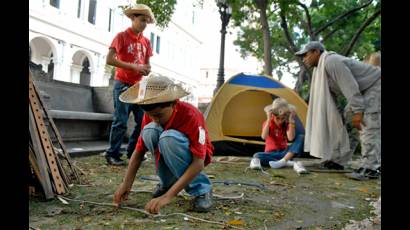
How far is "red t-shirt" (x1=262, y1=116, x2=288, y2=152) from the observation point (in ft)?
15.7

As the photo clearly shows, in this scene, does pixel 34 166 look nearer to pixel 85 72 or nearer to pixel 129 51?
pixel 129 51

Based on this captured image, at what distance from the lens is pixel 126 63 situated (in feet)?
11.9

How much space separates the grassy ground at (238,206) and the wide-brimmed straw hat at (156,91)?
640mm

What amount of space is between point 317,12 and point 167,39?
2053cm

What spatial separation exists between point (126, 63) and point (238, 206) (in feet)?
6.20

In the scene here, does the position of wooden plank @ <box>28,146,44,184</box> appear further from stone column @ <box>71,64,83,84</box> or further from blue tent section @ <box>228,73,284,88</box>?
stone column @ <box>71,64,83,84</box>

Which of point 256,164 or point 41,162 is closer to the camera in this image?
point 41,162

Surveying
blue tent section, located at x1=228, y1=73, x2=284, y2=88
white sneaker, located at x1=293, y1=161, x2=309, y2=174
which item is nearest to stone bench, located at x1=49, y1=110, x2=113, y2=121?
blue tent section, located at x1=228, y1=73, x2=284, y2=88

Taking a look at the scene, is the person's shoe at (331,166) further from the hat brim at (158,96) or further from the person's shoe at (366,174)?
the hat brim at (158,96)

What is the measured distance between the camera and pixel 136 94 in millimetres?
2123

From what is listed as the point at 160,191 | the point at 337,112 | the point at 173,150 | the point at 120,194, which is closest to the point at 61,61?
the point at 337,112

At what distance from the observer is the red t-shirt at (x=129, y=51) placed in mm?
3775
